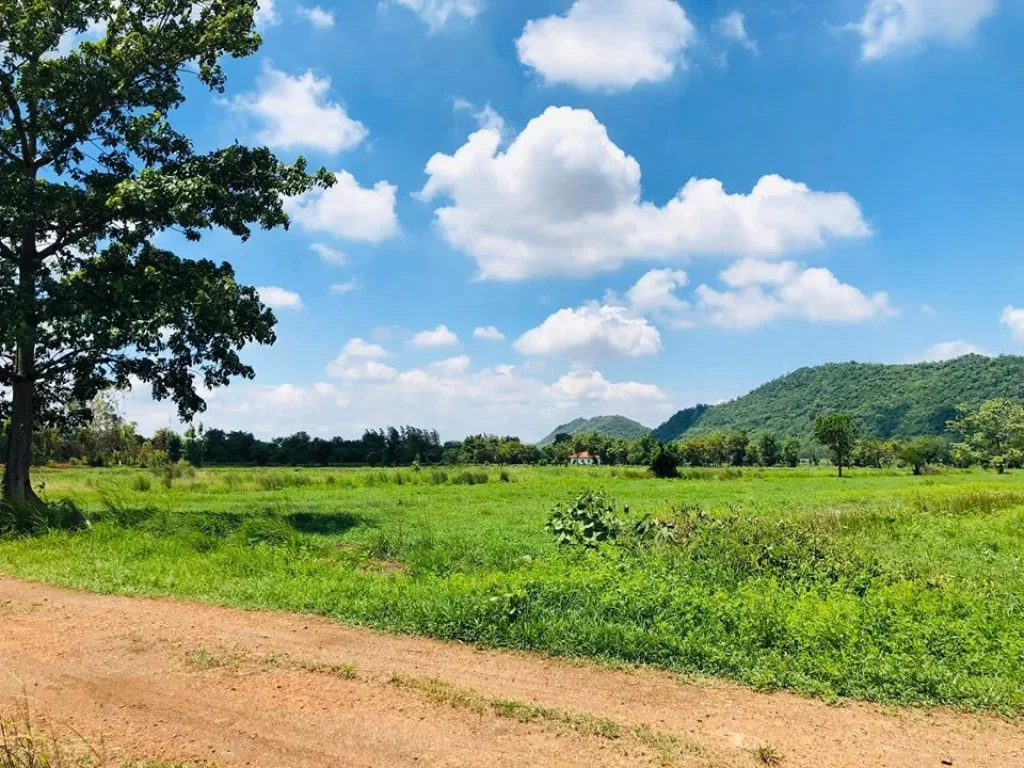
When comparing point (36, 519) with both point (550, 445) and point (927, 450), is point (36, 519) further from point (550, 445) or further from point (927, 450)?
point (550, 445)

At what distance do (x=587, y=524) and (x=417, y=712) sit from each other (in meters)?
8.22

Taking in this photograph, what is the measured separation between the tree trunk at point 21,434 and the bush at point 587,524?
13006 millimetres

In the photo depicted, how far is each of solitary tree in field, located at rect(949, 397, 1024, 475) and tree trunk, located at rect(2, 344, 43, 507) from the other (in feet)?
286

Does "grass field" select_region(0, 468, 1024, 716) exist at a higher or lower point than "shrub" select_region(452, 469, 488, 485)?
higher

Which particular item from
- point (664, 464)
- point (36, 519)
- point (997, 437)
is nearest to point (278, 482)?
point (36, 519)

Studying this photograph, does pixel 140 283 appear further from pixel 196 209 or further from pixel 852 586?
pixel 852 586

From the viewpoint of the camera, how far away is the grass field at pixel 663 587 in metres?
6.35

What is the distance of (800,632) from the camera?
22.6 ft

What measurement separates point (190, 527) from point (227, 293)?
593 cm

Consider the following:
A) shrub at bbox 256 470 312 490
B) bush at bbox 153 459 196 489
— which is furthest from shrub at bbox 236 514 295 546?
shrub at bbox 256 470 312 490

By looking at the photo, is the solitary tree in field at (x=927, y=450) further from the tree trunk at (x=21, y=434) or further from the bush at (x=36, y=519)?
the tree trunk at (x=21, y=434)

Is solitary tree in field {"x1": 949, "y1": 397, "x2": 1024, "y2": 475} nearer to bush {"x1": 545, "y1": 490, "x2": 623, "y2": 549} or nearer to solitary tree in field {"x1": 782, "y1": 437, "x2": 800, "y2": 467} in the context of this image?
solitary tree in field {"x1": 782, "y1": 437, "x2": 800, "y2": 467}

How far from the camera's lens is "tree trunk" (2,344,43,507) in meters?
16.4

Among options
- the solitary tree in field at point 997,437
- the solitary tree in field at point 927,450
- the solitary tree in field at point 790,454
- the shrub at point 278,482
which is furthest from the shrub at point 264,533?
the solitary tree in field at point 790,454
